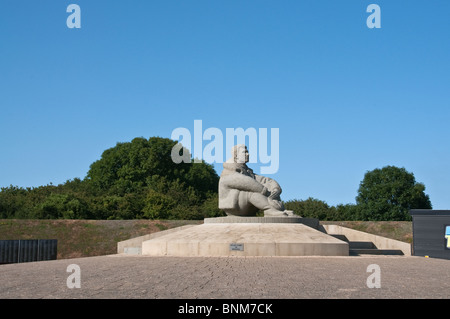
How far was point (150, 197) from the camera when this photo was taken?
48.3m

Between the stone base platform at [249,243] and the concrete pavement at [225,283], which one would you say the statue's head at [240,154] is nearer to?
the stone base platform at [249,243]

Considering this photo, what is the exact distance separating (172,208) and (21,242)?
22.6m

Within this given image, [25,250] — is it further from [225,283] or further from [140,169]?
[140,169]

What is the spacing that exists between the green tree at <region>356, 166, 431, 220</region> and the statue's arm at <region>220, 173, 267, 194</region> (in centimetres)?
2647

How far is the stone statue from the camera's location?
2373 centimetres

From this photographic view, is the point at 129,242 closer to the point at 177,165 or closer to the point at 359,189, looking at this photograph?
the point at 359,189

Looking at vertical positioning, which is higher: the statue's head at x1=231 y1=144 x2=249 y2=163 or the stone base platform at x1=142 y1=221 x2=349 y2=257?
the statue's head at x1=231 y1=144 x2=249 y2=163

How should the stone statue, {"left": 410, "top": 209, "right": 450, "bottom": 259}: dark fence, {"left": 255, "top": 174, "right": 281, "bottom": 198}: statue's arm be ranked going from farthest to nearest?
1. {"left": 255, "top": 174, "right": 281, "bottom": 198}: statue's arm
2. the stone statue
3. {"left": 410, "top": 209, "right": 450, "bottom": 259}: dark fence

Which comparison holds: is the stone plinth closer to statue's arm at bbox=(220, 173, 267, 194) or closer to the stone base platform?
the stone base platform

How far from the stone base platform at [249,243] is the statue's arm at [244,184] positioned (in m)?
2.43

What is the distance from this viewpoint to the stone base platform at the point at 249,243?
19.0 meters

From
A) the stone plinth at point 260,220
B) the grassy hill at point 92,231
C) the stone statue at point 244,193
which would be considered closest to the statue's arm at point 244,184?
the stone statue at point 244,193

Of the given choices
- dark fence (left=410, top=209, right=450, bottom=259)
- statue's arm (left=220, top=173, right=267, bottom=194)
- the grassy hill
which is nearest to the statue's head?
statue's arm (left=220, top=173, right=267, bottom=194)

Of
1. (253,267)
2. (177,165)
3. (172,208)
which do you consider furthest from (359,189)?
(253,267)
